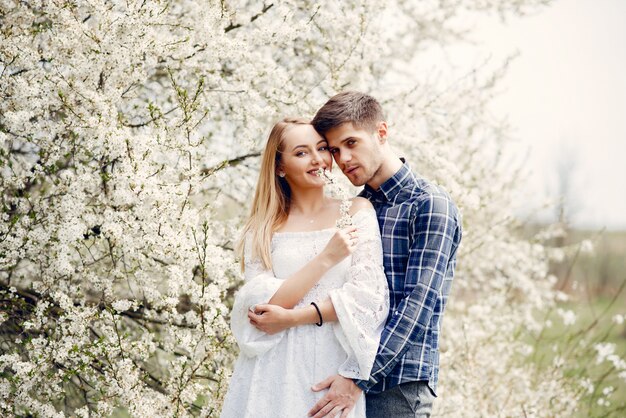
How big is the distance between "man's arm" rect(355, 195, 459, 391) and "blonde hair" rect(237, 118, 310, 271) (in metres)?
0.60

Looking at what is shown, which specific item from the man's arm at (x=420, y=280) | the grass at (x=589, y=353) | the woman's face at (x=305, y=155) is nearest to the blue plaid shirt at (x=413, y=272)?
the man's arm at (x=420, y=280)

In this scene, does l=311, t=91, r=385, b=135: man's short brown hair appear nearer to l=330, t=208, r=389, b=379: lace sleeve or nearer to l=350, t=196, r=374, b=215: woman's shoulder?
l=350, t=196, r=374, b=215: woman's shoulder

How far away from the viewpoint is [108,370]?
2.86 metres

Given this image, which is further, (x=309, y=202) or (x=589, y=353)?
(x=589, y=353)

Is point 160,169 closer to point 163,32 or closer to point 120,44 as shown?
point 120,44

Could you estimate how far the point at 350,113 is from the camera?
2516mm

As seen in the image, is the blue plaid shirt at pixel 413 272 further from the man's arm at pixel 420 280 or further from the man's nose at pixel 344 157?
the man's nose at pixel 344 157

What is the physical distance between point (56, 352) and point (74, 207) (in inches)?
26.2

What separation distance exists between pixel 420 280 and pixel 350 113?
0.72 meters

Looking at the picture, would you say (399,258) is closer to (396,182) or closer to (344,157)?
(396,182)

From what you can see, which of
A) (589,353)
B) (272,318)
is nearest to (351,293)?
(272,318)

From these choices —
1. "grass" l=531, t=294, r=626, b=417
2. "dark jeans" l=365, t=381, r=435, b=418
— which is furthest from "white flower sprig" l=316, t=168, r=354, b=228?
"grass" l=531, t=294, r=626, b=417

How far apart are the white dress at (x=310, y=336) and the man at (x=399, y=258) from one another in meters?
0.06

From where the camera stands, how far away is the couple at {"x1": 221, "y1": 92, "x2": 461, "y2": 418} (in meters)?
2.23
